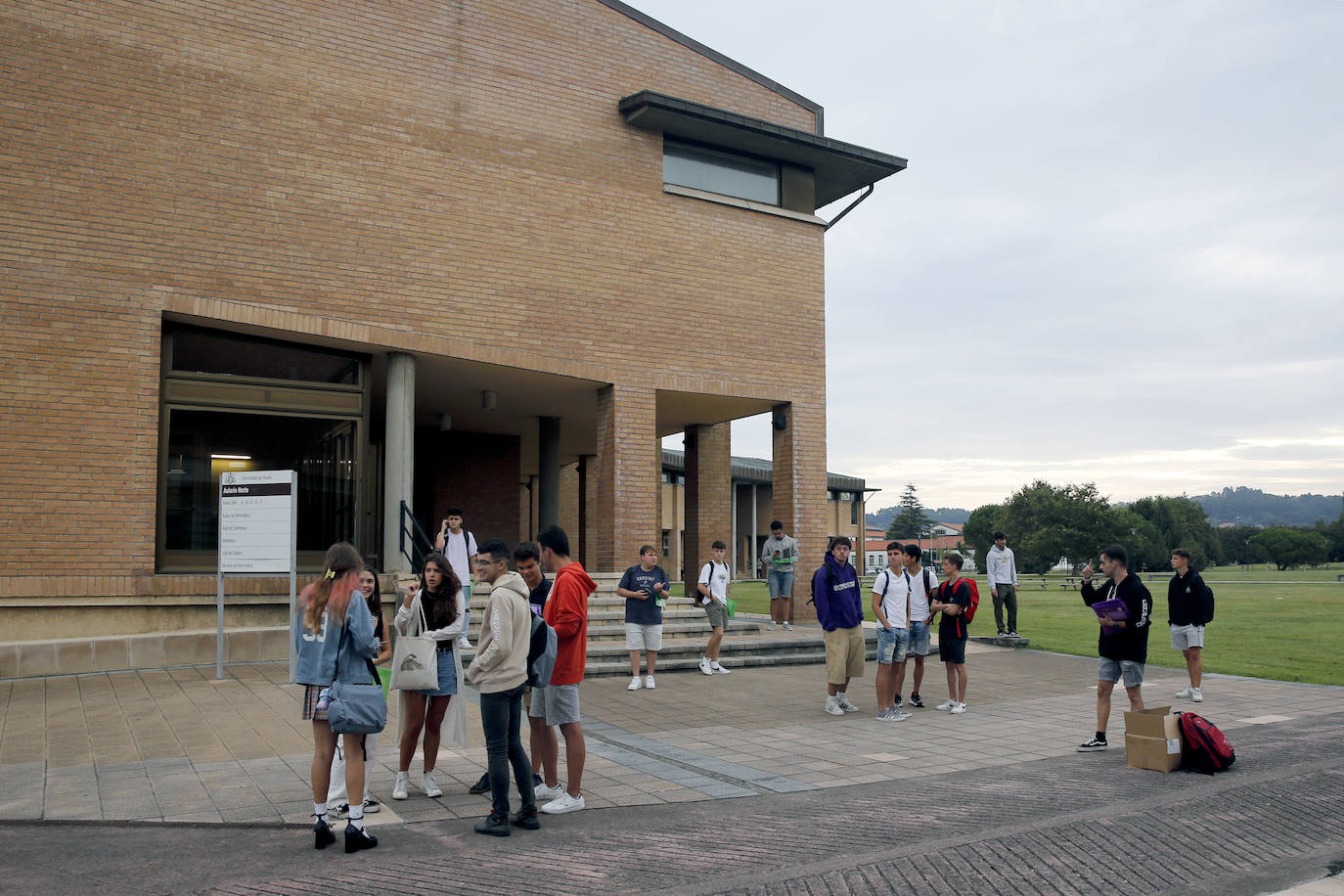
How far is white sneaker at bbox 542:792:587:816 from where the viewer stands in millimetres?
6508

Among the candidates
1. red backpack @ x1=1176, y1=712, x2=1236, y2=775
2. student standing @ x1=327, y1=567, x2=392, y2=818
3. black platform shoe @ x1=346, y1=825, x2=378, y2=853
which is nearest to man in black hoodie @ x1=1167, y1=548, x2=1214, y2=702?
red backpack @ x1=1176, y1=712, x2=1236, y2=775

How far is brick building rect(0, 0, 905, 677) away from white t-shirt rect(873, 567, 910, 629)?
7.20 metres

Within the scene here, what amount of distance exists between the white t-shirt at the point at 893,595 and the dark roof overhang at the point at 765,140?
9865 mm

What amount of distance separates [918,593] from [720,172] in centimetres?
1062

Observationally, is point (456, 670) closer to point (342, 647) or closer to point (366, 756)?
point (366, 756)

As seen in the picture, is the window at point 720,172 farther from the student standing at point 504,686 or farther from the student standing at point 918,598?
Answer: the student standing at point 504,686

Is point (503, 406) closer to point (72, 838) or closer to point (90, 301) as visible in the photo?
point (90, 301)

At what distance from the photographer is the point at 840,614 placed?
33.9ft

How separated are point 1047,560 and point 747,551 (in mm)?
33769

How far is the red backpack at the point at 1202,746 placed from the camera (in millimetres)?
7695

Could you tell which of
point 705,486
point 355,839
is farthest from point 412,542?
point 355,839

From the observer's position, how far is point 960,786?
7340 millimetres

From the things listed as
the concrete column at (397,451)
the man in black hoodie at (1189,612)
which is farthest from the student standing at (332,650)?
the concrete column at (397,451)

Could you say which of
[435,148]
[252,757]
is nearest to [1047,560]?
[435,148]
